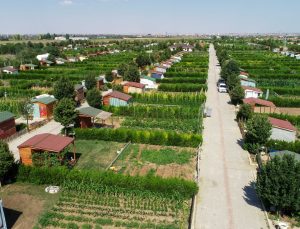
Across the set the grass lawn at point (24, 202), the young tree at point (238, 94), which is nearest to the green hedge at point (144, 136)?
the grass lawn at point (24, 202)

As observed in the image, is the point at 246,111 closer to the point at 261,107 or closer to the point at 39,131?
the point at 261,107

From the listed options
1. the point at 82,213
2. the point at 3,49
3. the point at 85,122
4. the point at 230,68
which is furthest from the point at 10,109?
the point at 3,49

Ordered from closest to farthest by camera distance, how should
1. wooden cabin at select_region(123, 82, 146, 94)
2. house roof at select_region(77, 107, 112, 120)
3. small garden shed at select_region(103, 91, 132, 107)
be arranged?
house roof at select_region(77, 107, 112, 120) → small garden shed at select_region(103, 91, 132, 107) → wooden cabin at select_region(123, 82, 146, 94)

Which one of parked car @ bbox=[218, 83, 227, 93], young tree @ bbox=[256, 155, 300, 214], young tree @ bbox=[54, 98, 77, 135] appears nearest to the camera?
young tree @ bbox=[256, 155, 300, 214]

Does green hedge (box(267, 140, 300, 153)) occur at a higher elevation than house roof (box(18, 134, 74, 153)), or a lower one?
lower

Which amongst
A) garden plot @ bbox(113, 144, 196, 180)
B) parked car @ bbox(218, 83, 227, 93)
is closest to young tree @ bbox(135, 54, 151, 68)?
parked car @ bbox(218, 83, 227, 93)

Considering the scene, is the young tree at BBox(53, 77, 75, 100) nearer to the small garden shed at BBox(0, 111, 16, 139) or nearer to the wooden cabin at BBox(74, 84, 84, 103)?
the wooden cabin at BBox(74, 84, 84, 103)
